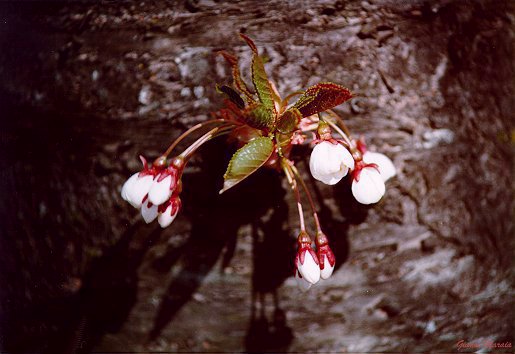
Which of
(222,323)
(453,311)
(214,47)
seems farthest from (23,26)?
(453,311)

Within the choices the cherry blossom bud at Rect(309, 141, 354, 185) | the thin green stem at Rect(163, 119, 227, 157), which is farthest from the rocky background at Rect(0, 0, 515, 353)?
the cherry blossom bud at Rect(309, 141, 354, 185)

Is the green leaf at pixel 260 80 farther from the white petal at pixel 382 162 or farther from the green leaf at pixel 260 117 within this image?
the white petal at pixel 382 162

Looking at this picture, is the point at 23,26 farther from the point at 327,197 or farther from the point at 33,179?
the point at 327,197

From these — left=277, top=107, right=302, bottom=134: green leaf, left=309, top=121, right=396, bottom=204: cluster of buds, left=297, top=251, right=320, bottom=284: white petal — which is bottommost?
left=297, top=251, right=320, bottom=284: white petal

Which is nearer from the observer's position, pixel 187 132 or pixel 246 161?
pixel 246 161

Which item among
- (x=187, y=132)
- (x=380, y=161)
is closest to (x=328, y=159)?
(x=380, y=161)

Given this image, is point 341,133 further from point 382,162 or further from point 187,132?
point 187,132

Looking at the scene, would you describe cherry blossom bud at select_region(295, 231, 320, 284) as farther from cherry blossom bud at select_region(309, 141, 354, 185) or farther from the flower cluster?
cherry blossom bud at select_region(309, 141, 354, 185)
